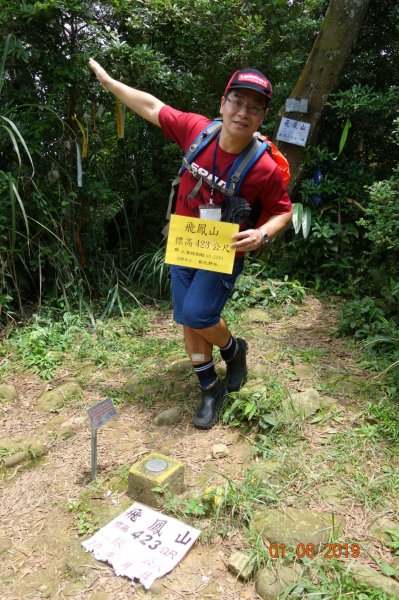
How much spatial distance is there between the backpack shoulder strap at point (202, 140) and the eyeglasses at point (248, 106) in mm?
160

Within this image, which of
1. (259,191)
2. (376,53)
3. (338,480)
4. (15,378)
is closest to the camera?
(338,480)

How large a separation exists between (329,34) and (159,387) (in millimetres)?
3344

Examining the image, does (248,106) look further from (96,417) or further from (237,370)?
(96,417)

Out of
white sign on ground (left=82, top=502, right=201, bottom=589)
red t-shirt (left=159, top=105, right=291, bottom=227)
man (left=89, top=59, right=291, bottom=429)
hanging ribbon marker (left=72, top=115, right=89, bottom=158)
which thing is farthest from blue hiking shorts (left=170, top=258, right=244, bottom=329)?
hanging ribbon marker (left=72, top=115, right=89, bottom=158)

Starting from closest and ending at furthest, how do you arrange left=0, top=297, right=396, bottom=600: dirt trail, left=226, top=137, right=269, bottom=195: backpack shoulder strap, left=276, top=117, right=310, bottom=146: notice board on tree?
left=0, top=297, right=396, bottom=600: dirt trail, left=226, top=137, right=269, bottom=195: backpack shoulder strap, left=276, top=117, right=310, bottom=146: notice board on tree

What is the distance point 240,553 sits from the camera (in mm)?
1691

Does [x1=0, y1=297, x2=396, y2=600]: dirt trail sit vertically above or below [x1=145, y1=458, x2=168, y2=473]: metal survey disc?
below

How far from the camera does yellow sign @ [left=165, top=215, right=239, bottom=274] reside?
206cm

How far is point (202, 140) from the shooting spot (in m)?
2.16

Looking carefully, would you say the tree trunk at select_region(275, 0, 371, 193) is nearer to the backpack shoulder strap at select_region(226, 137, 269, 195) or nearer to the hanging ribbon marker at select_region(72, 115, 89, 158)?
the hanging ribbon marker at select_region(72, 115, 89, 158)

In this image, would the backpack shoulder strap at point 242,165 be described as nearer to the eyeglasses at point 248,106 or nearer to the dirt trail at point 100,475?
the eyeglasses at point 248,106

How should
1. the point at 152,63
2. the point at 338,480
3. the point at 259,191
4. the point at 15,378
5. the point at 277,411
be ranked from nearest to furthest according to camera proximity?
the point at 338,480, the point at 259,191, the point at 277,411, the point at 15,378, the point at 152,63

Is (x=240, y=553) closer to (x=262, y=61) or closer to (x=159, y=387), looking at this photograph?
(x=159, y=387)


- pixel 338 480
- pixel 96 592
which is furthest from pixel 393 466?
pixel 96 592
